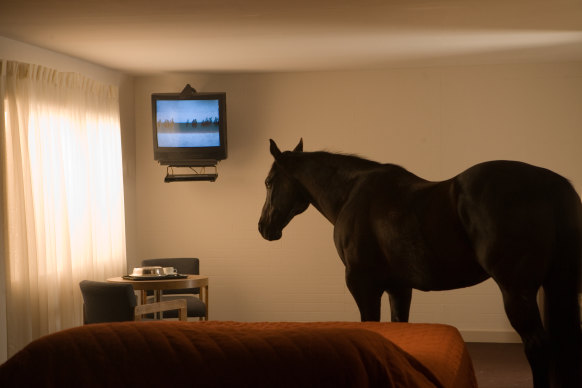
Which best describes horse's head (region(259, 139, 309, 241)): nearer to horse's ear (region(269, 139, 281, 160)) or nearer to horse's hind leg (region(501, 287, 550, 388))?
horse's ear (region(269, 139, 281, 160))

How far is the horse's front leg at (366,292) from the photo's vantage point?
3473 mm

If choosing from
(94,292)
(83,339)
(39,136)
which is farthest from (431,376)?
(39,136)

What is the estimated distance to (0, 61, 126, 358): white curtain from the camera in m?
5.05

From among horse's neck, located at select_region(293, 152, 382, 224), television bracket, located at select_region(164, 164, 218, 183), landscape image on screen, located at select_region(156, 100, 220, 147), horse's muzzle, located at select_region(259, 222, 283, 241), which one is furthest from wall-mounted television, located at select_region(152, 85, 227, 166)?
horse's neck, located at select_region(293, 152, 382, 224)

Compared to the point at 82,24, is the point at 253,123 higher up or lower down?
lower down

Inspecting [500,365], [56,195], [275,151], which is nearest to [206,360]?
[275,151]

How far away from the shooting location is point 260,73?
23.8ft

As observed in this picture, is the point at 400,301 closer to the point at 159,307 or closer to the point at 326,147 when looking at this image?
the point at 159,307

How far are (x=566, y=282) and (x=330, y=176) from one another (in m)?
1.43

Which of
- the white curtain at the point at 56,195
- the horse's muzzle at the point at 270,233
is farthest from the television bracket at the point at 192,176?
the horse's muzzle at the point at 270,233

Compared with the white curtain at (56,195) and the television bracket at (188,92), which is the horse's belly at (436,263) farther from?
the television bracket at (188,92)

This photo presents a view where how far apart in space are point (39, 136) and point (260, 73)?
8.61 feet

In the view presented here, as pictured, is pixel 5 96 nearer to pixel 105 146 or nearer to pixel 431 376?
pixel 105 146

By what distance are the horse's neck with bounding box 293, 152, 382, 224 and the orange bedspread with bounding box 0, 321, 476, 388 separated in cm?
214
